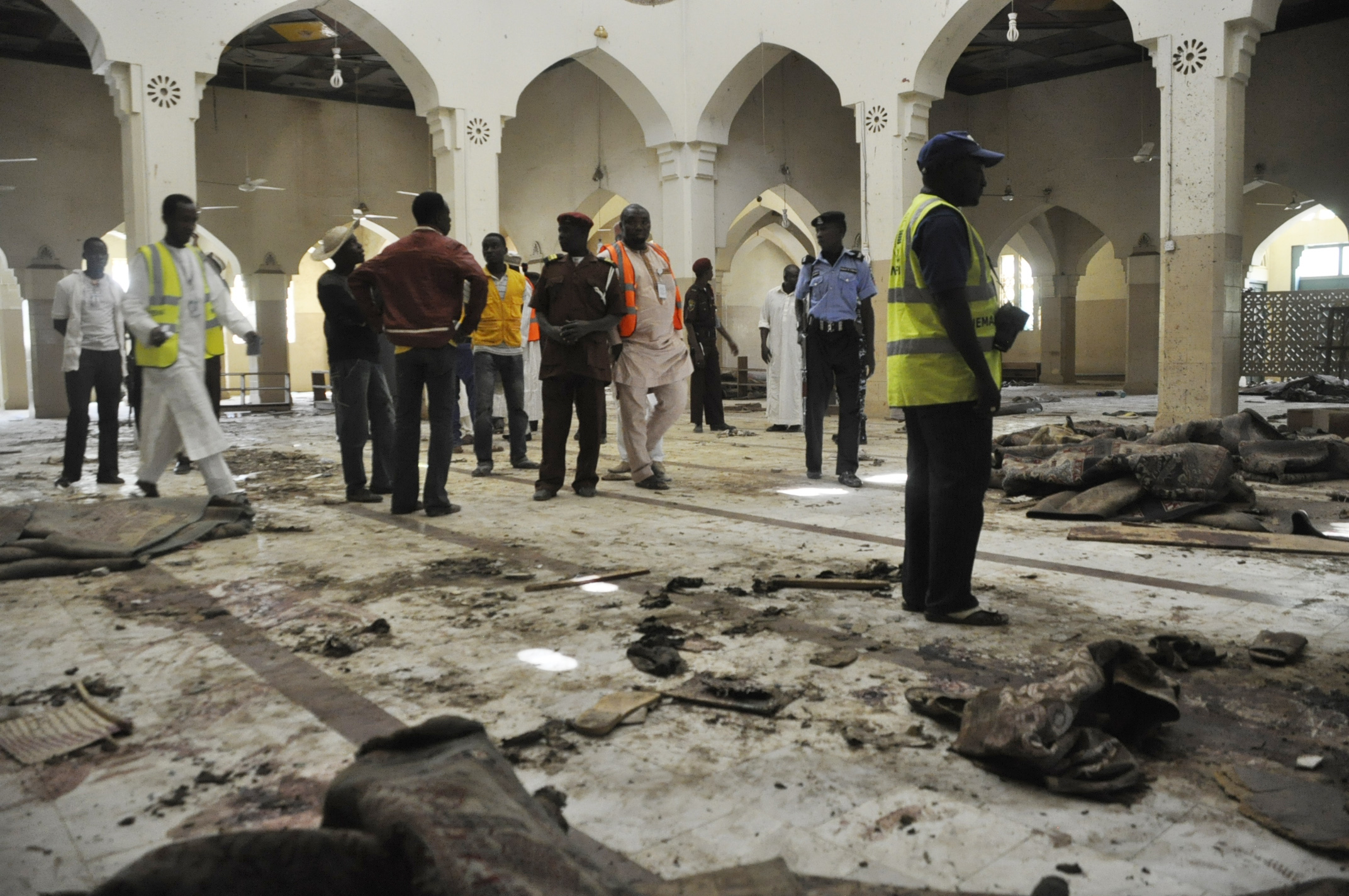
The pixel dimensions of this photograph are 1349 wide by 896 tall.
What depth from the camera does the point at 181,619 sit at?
345cm

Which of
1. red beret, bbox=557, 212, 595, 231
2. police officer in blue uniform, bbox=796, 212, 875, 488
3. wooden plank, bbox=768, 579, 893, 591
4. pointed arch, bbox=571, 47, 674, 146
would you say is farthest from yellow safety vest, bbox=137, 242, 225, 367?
pointed arch, bbox=571, 47, 674, 146

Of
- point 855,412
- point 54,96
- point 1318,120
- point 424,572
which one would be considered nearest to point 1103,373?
point 1318,120

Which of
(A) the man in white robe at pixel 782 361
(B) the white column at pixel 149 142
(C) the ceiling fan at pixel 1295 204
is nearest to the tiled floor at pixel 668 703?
(A) the man in white robe at pixel 782 361

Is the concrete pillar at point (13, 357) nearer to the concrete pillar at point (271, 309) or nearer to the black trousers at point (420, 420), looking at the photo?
the concrete pillar at point (271, 309)

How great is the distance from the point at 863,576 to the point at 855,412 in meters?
2.61

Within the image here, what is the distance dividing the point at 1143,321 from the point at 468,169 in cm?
1141

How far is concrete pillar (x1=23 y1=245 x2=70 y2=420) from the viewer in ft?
49.8

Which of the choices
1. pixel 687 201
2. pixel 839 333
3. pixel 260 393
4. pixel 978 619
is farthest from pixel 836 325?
pixel 260 393

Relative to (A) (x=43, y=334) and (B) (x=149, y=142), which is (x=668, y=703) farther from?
(A) (x=43, y=334)

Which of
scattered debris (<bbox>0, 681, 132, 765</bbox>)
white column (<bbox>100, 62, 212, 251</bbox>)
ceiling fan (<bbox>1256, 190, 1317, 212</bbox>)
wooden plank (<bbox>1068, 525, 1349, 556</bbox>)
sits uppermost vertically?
ceiling fan (<bbox>1256, 190, 1317, 212</bbox>)

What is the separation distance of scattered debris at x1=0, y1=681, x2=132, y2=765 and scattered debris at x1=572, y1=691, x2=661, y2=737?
1.08m

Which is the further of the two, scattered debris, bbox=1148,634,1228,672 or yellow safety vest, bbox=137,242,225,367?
yellow safety vest, bbox=137,242,225,367

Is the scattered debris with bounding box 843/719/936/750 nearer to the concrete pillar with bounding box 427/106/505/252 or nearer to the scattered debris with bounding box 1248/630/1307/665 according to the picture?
the scattered debris with bounding box 1248/630/1307/665

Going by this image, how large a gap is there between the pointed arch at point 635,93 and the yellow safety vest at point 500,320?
7063mm
